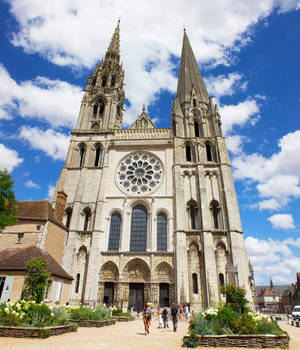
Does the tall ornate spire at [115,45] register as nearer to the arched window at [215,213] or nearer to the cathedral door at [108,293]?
the arched window at [215,213]

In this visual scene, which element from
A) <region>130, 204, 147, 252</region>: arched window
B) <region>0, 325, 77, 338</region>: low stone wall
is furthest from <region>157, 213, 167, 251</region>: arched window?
<region>0, 325, 77, 338</region>: low stone wall

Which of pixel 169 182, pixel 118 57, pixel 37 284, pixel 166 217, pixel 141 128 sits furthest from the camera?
pixel 118 57

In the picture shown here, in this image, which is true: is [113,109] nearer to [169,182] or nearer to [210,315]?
[169,182]

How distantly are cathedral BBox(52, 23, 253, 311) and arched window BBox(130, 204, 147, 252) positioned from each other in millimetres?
96

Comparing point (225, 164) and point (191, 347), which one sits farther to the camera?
point (225, 164)

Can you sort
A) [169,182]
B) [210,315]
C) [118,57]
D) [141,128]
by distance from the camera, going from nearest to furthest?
[210,315] → [169,182] → [141,128] → [118,57]

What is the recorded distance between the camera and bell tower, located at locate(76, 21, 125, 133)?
3102cm

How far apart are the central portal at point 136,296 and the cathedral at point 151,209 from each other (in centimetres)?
8

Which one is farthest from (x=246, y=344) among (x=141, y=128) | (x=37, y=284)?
(x=141, y=128)

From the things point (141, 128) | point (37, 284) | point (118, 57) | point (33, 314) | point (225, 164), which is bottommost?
point (33, 314)

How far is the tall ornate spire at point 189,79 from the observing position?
33281 mm

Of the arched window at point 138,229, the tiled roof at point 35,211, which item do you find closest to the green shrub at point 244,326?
the arched window at point 138,229

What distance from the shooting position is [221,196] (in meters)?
24.7

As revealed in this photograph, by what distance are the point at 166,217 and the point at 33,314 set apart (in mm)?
16040
